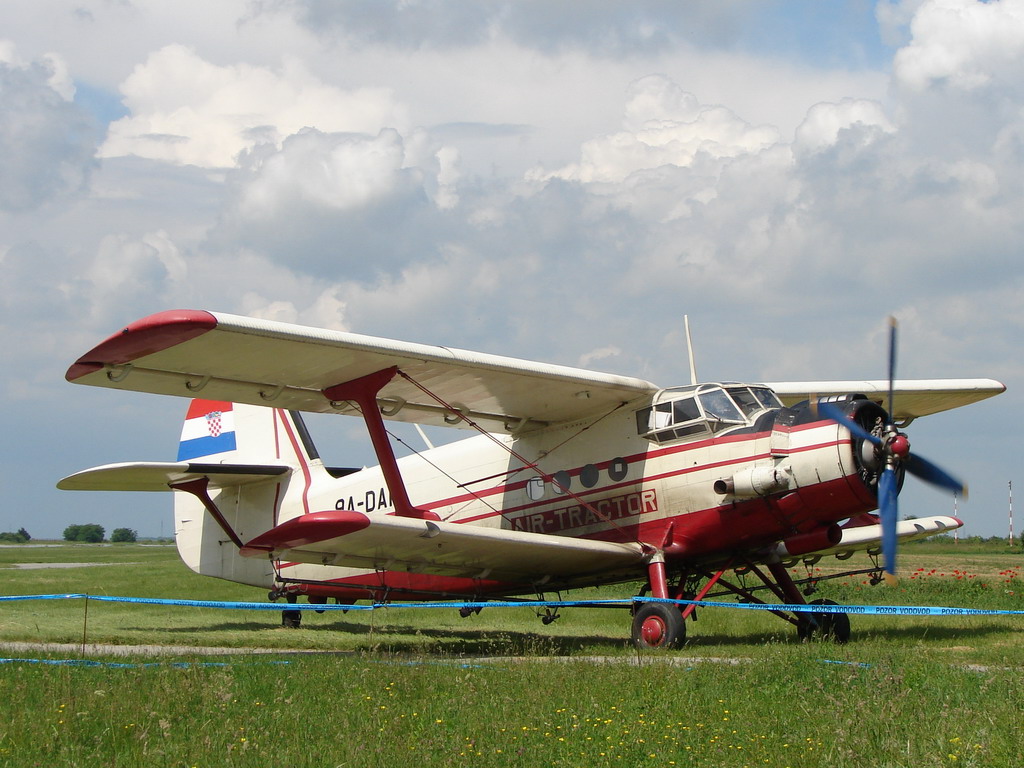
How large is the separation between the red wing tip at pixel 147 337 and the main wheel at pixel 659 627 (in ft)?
19.3

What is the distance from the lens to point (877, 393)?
57.9ft

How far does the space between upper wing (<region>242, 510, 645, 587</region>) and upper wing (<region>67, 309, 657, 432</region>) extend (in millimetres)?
1993

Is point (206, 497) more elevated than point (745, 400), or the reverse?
point (745, 400)

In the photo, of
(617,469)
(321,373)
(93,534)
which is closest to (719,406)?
(617,469)

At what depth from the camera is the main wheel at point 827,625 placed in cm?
1346

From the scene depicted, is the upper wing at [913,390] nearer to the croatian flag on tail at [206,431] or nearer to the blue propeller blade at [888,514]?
the blue propeller blade at [888,514]

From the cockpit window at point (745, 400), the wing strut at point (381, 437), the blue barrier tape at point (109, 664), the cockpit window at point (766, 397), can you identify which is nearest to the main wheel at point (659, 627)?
the cockpit window at point (745, 400)

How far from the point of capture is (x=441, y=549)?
41.0 feet

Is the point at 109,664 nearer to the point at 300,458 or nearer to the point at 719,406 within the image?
the point at 719,406

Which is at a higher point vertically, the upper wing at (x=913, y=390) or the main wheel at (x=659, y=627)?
the upper wing at (x=913, y=390)

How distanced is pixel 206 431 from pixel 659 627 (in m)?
10.7

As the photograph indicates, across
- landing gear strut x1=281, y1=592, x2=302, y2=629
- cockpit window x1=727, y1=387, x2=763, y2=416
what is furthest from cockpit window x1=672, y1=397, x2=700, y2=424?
landing gear strut x1=281, y1=592, x2=302, y2=629

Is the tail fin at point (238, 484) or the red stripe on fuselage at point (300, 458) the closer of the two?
the red stripe on fuselage at point (300, 458)

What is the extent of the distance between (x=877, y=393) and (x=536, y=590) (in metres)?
7.25
